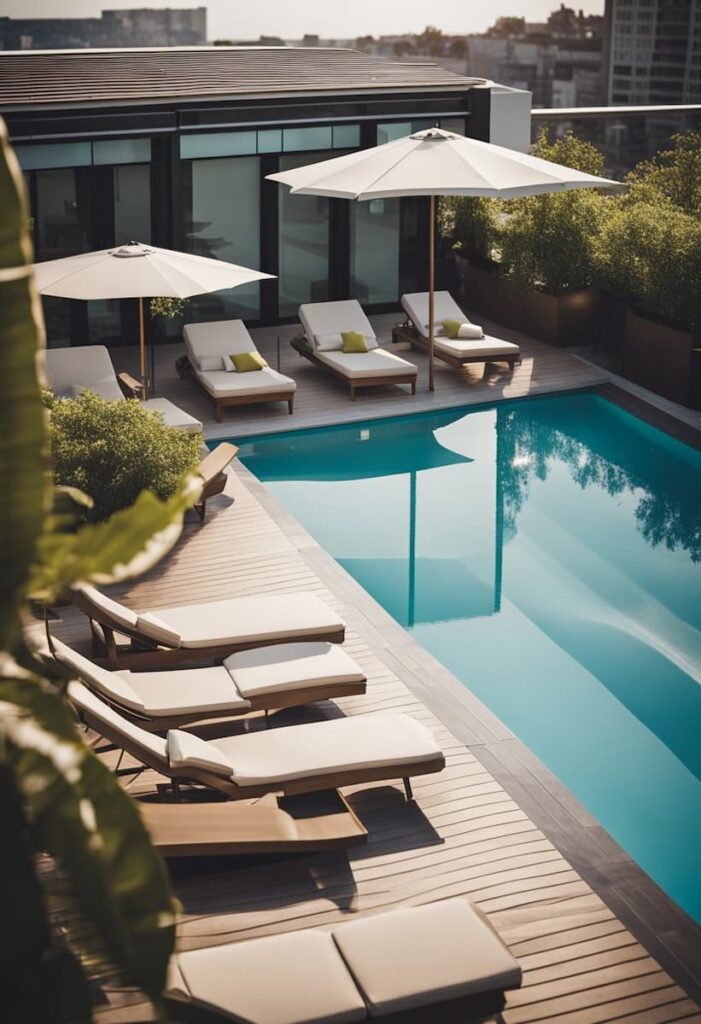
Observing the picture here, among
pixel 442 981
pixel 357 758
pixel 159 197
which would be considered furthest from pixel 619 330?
pixel 442 981

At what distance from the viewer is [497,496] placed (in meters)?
12.7

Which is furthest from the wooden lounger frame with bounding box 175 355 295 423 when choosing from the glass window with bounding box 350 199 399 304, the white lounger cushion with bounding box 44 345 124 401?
the glass window with bounding box 350 199 399 304

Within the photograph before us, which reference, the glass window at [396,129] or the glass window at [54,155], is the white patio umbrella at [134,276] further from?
the glass window at [396,129]

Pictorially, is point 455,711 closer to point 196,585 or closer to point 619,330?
point 196,585

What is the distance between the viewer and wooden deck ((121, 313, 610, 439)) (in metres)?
14.0

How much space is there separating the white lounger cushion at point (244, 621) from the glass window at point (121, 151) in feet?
28.7

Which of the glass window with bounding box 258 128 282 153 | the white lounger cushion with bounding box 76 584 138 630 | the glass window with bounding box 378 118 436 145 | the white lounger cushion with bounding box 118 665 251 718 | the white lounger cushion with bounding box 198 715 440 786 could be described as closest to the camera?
the white lounger cushion with bounding box 198 715 440 786

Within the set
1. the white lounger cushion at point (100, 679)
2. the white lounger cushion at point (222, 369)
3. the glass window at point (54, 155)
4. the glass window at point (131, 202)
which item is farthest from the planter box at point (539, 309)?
the white lounger cushion at point (100, 679)

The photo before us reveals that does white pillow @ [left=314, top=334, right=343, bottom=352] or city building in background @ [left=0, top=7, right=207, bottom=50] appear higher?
city building in background @ [left=0, top=7, right=207, bottom=50]

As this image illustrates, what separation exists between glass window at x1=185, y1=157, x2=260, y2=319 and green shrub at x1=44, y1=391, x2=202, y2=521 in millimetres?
6378

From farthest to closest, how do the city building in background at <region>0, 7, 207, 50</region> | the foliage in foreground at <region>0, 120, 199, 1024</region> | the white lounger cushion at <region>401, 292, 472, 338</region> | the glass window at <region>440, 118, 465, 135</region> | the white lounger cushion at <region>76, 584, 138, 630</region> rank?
the city building in background at <region>0, 7, 207, 50</region> < the glass window at <region>440, 118, 465, 135</region> < the white lounger cushion at <region>401, 292, 472, 338</region> < the white lounger cushion at <region>76, 584, 138, 630</region> < the foliage in foreground at <region>0, 120, 199, 1024</region>

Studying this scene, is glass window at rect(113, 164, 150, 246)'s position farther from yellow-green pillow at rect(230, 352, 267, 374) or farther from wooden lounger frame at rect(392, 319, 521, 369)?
wooden lounger frame at rect(392, 319, 521, 369)

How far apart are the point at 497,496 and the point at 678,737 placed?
4.66 m

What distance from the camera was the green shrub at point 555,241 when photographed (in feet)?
52.5
